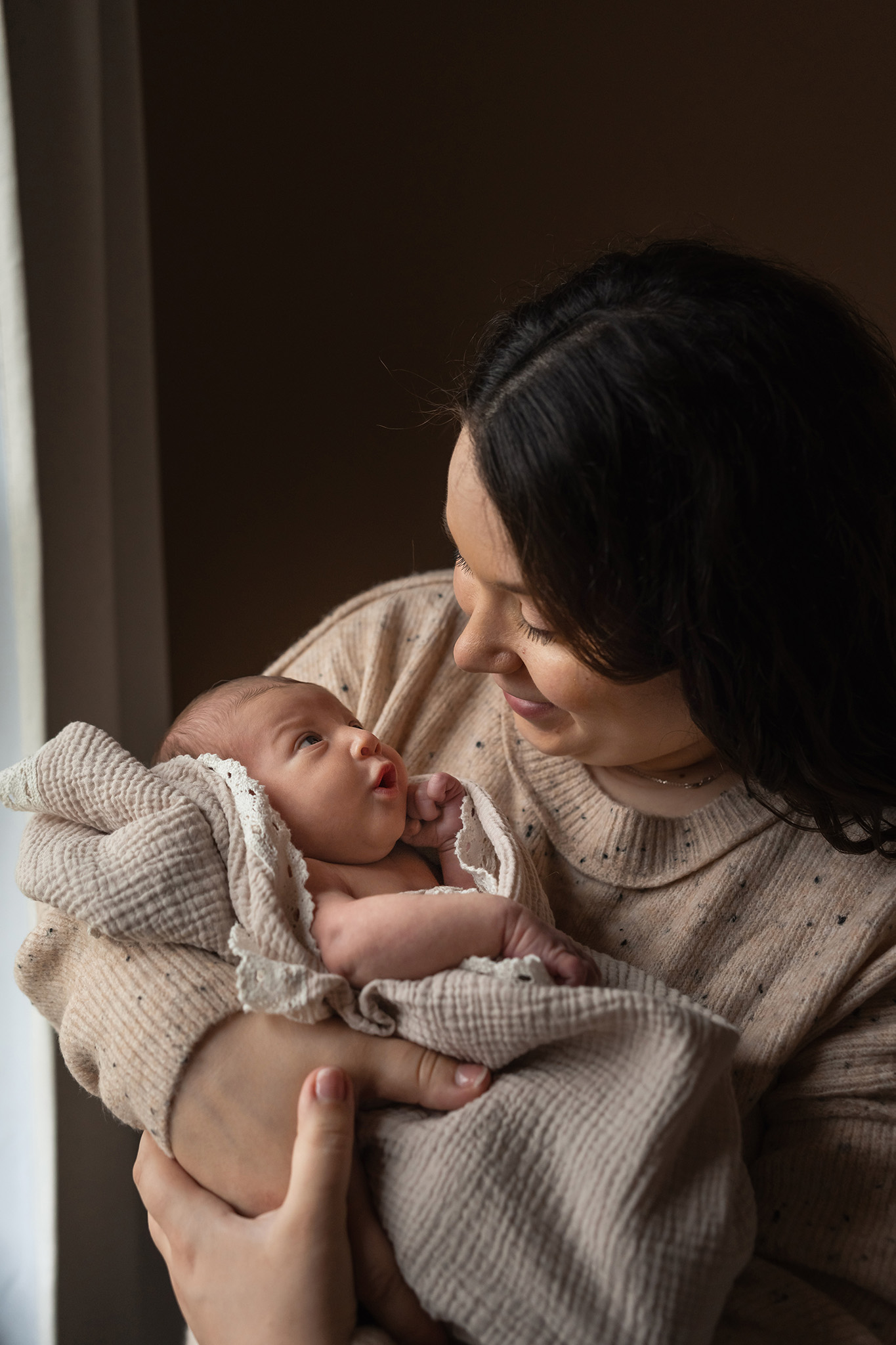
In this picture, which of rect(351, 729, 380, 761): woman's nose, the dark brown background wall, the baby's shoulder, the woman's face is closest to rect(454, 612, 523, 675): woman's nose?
the woman's face

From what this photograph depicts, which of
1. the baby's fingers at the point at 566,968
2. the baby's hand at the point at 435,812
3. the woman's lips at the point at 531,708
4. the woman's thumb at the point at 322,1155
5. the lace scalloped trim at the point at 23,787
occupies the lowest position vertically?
the woman's thumb at the point at 322,1155

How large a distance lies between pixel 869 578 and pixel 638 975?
1.54ft

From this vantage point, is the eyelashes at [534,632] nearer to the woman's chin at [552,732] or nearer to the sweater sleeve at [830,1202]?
the woman's chin at [552,732]

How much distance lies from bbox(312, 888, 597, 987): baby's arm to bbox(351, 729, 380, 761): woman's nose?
20 centimetres

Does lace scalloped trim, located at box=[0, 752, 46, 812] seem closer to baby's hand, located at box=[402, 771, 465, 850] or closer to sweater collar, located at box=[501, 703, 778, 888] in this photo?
baby's hand, located at box=[402, 771, 465, 850]

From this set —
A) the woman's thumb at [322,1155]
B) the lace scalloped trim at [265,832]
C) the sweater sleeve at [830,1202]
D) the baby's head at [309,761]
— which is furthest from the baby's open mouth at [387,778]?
the sweater sleeve at [830,1202]

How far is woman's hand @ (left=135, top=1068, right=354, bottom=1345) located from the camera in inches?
31.2

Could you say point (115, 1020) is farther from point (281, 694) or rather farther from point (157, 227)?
point (157, 227)

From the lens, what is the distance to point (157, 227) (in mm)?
1882

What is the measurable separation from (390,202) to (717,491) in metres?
1.64

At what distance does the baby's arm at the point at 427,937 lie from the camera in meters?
0.86

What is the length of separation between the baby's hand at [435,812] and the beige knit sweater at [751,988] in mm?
122

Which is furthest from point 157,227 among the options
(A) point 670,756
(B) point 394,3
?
(A) point 670,756

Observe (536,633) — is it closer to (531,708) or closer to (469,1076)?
(531,708)
